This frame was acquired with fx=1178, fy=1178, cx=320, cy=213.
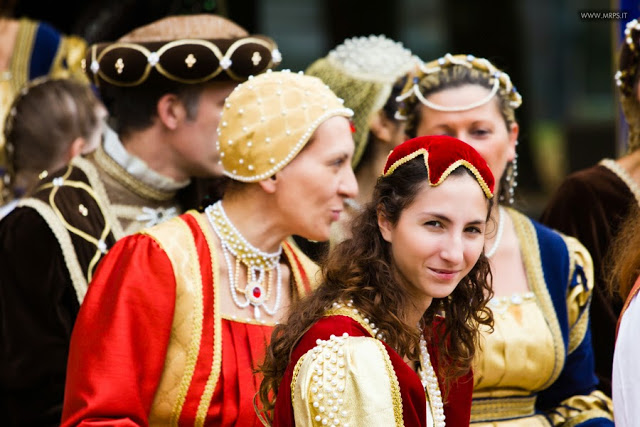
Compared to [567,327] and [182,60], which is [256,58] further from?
[567,327]

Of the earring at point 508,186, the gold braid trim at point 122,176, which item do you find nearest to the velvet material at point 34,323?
the gold braid trim at point 122,176

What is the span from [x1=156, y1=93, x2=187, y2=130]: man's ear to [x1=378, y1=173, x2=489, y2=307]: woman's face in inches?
54.3

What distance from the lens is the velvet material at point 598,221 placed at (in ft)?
13.3

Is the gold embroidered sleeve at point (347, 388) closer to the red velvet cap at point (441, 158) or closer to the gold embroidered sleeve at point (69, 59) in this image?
the red velvet cap at point (441, 158)

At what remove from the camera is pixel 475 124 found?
371 centimetres

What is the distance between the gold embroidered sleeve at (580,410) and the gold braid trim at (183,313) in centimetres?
122

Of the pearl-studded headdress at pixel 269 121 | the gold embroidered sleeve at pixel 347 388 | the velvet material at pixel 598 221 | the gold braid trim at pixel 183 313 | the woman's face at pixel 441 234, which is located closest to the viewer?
the gold embroidered sleeve at pixel 347 388

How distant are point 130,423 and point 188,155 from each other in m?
1.22

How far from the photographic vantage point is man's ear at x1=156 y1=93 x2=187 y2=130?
3.94 meters

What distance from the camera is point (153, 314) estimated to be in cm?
310

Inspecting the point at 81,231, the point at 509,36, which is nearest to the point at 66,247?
the point at 81,231

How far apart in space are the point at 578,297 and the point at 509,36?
6333 millimetres

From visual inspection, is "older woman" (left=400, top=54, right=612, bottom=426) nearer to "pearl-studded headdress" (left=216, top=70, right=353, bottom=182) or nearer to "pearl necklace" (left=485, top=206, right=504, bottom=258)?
"pearl necklace" (left=485, top=206, right=504, bottom=258)

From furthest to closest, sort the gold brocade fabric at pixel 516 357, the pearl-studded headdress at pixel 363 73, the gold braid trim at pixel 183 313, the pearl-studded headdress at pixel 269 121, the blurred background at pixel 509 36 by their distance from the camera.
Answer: the blurred background at pixel 509 36
the pearl-studded headdress at pixel 363 73
the gold brocade fabric at pixel 516 357
the pearl-studded headdress at pixel 269 121
the gold braid trim at pixel 183 313
